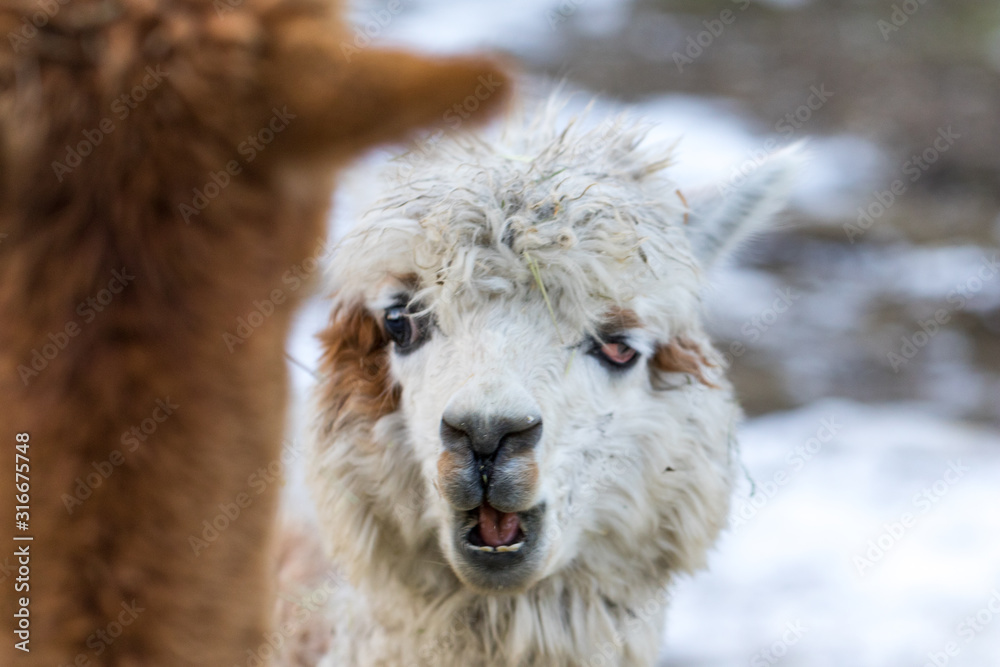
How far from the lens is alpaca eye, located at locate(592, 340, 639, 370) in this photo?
205cm

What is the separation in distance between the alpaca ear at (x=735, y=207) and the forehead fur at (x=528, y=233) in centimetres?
10

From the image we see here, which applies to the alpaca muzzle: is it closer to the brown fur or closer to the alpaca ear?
the brown fur

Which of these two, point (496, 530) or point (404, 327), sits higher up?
point (404, 327)

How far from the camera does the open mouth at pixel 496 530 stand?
73.3 inches

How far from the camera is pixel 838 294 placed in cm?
713

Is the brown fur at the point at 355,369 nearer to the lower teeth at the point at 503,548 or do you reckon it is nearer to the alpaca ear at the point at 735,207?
the lower teeth at the point at 503,548

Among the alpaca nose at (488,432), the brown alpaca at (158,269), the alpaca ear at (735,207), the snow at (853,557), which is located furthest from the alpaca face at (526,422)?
the snow at (853,557)

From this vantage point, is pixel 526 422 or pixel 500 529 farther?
pixel 500 529

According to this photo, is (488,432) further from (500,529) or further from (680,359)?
(680,359)

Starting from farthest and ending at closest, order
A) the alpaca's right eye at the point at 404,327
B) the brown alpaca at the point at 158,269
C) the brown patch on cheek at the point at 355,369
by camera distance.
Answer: the brown patch on cheek at the point at 355,369, the alpaca's right eye at the point at 404,327, the brown alpaca at the point at 158,269

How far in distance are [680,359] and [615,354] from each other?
0.20m

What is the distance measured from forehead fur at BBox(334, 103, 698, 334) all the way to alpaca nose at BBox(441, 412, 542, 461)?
31 centimetres

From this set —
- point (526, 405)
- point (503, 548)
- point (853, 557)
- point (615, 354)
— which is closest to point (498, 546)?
point (503, 548)

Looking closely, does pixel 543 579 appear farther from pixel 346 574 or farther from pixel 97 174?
pixel 97 174
